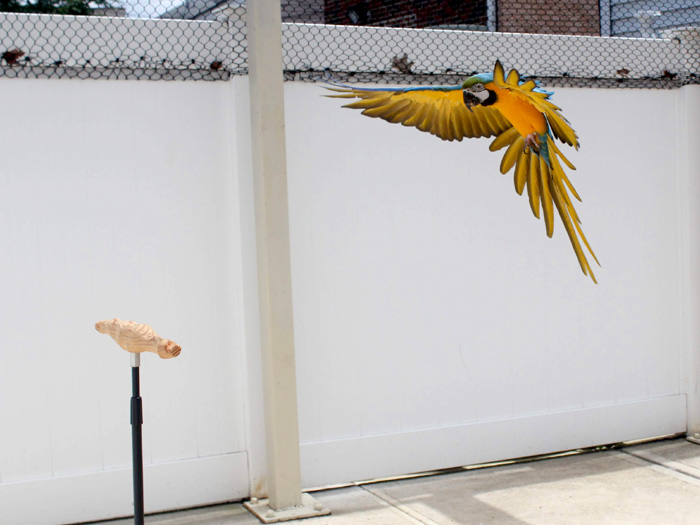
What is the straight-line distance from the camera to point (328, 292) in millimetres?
Answer: 4414

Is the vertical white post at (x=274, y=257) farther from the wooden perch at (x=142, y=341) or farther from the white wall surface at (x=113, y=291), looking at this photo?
the wooden perch at (x=142, y=341)

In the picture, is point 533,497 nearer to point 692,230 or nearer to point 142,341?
point 692,230

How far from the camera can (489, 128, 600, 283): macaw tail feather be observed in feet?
15.7

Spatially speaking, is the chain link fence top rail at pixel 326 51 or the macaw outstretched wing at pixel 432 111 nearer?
the chain link fence top rail at pixel 326 51

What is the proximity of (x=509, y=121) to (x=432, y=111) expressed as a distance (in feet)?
1.52

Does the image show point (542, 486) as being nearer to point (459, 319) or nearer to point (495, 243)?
point (459, 319)

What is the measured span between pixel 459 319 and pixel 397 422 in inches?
25.7

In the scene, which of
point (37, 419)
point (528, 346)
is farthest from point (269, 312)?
point (528, 346)

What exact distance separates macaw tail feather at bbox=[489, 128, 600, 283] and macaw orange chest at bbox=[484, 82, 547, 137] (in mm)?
49

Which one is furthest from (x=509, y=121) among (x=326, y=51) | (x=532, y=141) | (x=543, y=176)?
(x=326, y=51)

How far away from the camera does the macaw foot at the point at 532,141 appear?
479 cm

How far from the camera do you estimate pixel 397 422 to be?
15.0 ft

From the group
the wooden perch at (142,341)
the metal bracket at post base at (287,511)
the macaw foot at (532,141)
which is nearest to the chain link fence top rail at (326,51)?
the macaw foot at (532,141)

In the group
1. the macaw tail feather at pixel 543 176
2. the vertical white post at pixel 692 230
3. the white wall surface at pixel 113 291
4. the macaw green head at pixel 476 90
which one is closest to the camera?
the white wall surface at pixel 113 291
